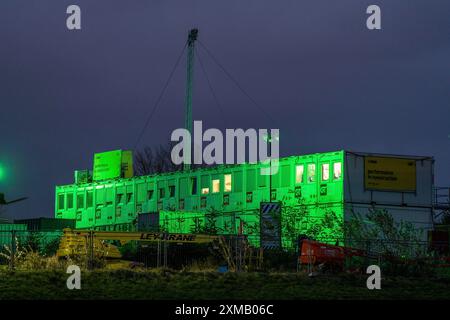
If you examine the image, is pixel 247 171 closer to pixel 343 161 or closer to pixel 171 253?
pixel 343 161

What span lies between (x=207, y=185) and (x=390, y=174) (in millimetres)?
10029

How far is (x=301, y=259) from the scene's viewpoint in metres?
33.2

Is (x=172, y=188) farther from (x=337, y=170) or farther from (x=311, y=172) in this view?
(x=337, y=170)

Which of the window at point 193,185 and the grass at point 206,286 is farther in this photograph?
the window at point 193,185

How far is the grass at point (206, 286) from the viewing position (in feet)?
83.5

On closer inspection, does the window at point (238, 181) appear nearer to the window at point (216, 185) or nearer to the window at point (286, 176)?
the window at point (216, 185)

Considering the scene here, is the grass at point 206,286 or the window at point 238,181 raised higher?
the window at point 238,181

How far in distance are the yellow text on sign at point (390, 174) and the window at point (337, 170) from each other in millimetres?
1524

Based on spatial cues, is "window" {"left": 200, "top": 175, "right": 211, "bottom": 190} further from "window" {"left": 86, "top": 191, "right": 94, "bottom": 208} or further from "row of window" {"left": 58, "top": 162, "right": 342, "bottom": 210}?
"window" {"left": 86, "top": 191, "right": 94, "bottom": 208}

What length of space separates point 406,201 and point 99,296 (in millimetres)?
29059

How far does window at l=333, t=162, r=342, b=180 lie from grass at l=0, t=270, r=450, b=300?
60.7ft

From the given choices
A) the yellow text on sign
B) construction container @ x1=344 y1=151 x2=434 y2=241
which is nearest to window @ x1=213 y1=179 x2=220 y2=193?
construction container @ x1=344 y1=151 x2=434 y2=241

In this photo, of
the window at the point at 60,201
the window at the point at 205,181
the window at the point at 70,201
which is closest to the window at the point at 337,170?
the window at the point at 205,181
